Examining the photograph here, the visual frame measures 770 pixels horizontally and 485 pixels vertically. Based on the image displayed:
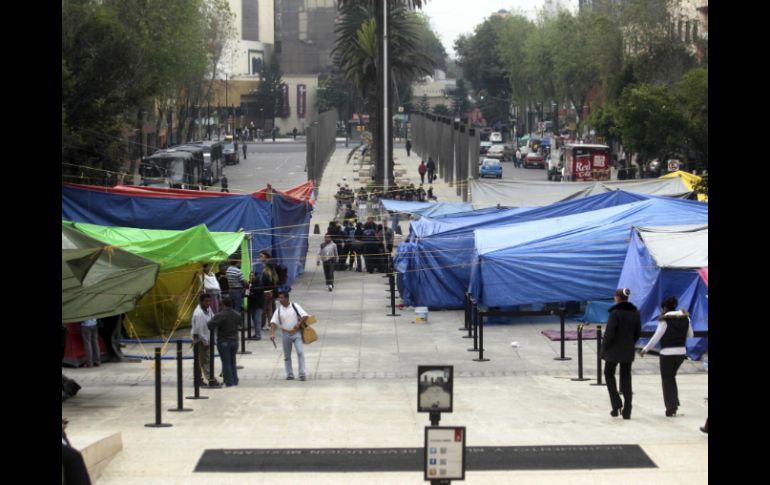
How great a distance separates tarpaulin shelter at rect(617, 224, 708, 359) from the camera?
69.3ft

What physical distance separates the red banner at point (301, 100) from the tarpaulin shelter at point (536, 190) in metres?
118

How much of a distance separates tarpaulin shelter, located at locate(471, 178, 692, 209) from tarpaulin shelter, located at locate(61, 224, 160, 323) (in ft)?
57.7

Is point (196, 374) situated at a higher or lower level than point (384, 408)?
higher

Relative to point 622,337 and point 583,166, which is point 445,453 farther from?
point 583,166

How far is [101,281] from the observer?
18.4 m

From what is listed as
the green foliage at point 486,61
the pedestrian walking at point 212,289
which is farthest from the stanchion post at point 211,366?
the green foliage at point 486,61

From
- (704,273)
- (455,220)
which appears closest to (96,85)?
(455,220)

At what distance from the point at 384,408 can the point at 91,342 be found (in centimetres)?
596

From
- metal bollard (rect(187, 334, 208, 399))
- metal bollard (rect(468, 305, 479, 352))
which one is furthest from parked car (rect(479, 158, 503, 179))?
metal bollard (rect(187, 334, 208, 399))

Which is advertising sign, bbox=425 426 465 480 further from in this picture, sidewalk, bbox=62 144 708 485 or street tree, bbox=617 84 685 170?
street tree, bbox=617 84 685 170

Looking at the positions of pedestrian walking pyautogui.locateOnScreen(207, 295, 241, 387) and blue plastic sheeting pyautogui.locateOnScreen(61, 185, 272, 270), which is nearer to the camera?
pedestrian walking pyautogui.locateOnScreen(207, 295, 241, 387)

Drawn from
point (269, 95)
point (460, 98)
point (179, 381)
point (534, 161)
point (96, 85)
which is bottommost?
point (179, 381)
